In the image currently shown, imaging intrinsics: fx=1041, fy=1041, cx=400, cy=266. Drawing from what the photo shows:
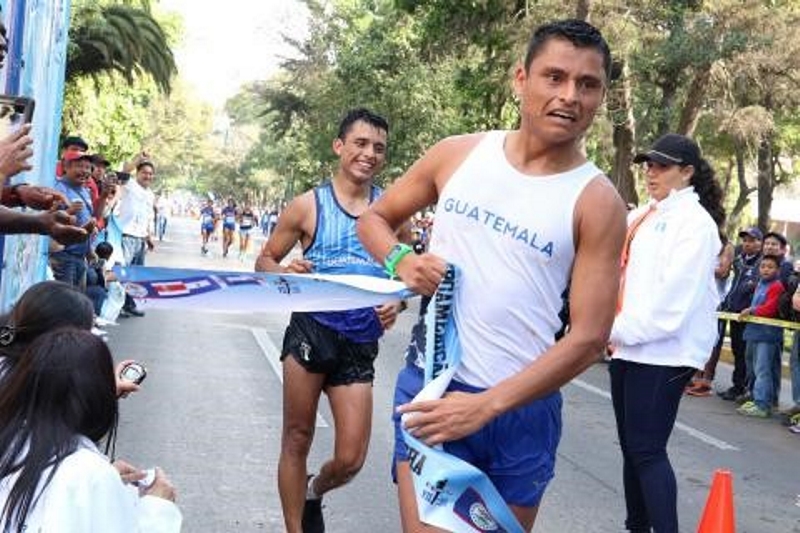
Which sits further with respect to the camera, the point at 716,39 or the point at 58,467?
the point at 716,39

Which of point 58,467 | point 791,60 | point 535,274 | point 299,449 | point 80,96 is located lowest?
point 299,449

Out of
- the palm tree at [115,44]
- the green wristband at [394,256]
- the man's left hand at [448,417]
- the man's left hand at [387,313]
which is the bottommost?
the man's left hand at [448,417]

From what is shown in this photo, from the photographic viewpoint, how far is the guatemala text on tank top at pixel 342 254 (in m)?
4.59

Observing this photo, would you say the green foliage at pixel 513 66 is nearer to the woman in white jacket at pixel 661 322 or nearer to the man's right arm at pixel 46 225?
the woman in white jacket at pixel 661 322

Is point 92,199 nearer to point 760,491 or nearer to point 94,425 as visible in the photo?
point 760,491

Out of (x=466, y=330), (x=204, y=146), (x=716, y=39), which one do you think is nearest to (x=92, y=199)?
(x=466, y=330)

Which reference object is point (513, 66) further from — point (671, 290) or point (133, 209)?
point (671, 290)

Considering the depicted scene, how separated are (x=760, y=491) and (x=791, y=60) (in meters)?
13.9

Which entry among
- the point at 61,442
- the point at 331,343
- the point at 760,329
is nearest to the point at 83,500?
the point at 61,442

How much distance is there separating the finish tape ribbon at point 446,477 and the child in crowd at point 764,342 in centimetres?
843

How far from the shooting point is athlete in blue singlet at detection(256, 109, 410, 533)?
454 centimetres

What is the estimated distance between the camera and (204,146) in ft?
321

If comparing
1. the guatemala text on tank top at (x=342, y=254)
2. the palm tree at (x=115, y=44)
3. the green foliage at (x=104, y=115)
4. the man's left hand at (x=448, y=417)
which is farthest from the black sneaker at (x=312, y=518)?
the green foliage at (x=104, y=115)

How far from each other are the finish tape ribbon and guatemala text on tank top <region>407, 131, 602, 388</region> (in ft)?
0.18
